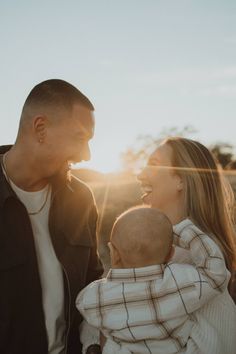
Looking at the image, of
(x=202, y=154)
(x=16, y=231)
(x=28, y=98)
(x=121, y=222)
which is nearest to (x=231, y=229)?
(x=202, y=154)

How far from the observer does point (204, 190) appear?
311 centimetres

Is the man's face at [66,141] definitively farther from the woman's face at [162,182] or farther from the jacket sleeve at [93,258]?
the woman's face at [162,182]

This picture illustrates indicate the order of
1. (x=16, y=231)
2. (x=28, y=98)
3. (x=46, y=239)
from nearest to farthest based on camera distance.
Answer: (x=16, y=231), (x=46, y=239), (x=28, y=98)

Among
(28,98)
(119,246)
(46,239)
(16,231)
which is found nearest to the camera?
(119,246)

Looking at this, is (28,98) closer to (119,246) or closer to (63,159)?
(63,159)

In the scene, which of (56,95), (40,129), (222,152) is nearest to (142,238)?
(40,129)

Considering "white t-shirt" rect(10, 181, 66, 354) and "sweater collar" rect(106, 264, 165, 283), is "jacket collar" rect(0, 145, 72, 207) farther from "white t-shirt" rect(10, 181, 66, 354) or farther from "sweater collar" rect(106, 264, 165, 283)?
"sweater collar" rect(106, 264, 165, 283)

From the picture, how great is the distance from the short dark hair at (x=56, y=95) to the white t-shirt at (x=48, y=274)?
59 centimetres

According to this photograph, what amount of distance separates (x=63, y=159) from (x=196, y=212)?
0.94 m

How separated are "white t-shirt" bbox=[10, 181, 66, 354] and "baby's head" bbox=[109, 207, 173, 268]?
602 millimetres

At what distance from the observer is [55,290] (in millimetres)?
2809

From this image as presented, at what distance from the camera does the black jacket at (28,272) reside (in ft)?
8.63

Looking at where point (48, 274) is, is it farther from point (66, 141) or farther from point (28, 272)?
point (66, 141)

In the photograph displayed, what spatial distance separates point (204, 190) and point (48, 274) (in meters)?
1.16
